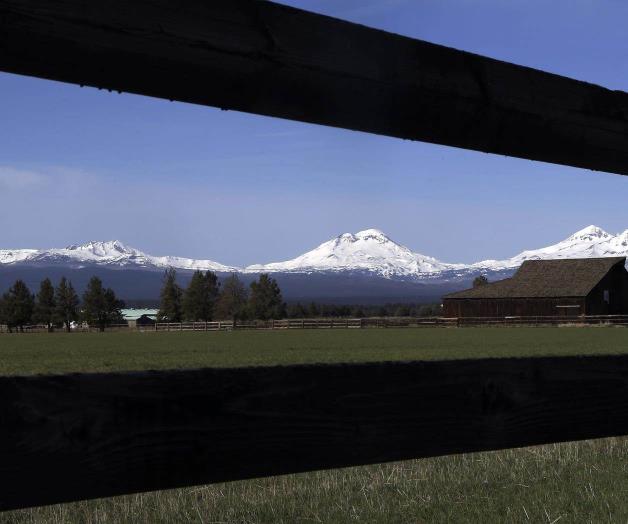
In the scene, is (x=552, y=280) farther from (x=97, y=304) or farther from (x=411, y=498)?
(x=97, y=304)

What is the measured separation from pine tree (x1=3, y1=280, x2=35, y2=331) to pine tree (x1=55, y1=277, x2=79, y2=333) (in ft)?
22.7

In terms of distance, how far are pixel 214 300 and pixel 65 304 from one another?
94.0 feet

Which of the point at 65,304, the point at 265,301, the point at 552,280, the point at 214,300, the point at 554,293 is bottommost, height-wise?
the point at 554,293

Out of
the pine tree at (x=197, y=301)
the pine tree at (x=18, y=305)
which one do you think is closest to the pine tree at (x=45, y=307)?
the pine tree at (x=18, y=305)

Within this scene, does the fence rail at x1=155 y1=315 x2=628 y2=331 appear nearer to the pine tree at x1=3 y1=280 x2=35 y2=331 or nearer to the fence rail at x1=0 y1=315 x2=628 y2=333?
the fence rail at x1=0 y1=315 x2=628 y2=333

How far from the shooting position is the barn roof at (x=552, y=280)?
80688 millimetres

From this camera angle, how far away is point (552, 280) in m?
83.4

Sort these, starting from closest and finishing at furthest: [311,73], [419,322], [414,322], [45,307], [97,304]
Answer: [311,73] → [419,322] → [414,322] → [97,304] → [45,307]

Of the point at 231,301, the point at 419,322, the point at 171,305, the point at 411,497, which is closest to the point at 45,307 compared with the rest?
the point at 171,305

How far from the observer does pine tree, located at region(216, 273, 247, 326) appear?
15979cm

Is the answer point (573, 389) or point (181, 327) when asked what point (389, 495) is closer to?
point (573, 389)

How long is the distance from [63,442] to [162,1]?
2.80 feet

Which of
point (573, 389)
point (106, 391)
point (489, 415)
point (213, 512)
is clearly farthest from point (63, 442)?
point (213, 512)

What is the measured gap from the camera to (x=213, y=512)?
606 centimetres
